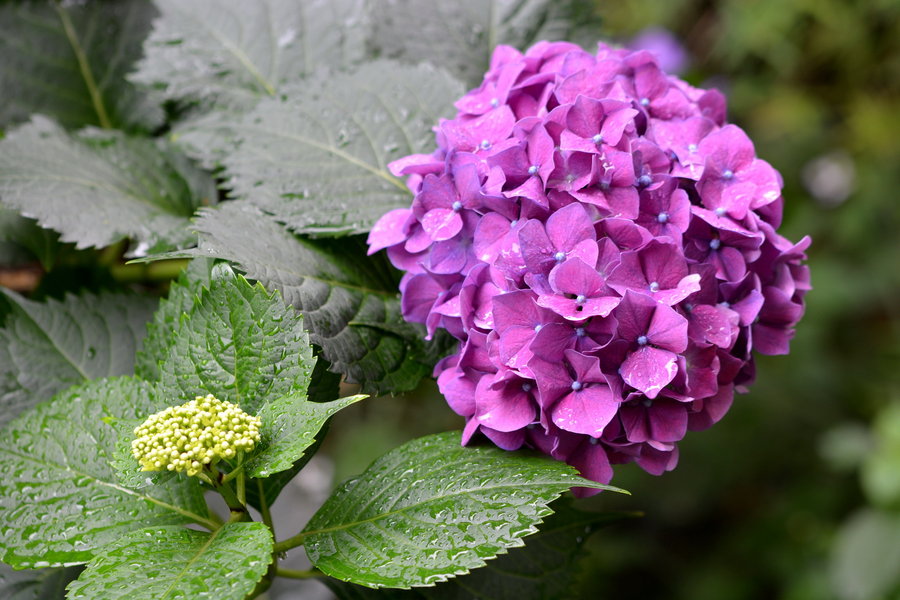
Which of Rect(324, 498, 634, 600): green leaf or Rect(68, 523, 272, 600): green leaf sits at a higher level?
Rect(68, 523, 272, 600): green leaf

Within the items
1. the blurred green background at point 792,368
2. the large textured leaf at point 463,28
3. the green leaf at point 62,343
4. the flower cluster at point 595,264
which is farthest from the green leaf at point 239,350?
the blurred green background at point 792,368

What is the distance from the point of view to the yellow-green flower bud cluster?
0.57 meters

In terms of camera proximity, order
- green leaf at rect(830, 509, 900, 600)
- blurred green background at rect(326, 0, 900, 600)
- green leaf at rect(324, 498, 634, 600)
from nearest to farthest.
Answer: green leaf at rect(324, 498, 634, 600) < green leaf at rect(830, 509, 900, 600) < blurred green background at rect(326, 0, 900, 600)

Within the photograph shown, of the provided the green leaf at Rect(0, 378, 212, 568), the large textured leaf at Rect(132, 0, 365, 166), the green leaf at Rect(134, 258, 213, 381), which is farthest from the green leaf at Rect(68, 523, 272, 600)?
the large textured leaf at Rect(132, 0, 365, 166)

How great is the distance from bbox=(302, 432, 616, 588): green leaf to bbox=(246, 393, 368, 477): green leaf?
0.09 meters

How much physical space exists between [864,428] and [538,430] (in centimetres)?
217

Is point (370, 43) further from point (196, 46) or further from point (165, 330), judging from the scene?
point (165, 330)

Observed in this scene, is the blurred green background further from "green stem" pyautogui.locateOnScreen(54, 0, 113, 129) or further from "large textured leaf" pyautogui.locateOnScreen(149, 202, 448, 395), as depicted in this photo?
"large textured leaf" pyautogui.locateOnScreen(149, 202, 448, 395)

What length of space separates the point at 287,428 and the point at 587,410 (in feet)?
0.74

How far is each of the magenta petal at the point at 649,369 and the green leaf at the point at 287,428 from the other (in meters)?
0.20

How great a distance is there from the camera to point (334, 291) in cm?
72

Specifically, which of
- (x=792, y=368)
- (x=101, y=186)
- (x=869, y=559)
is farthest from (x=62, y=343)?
(x=792, y=368)

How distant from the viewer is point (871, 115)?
2500 mm

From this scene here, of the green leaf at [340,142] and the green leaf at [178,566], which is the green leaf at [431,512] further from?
the green leaf at [340,142]
